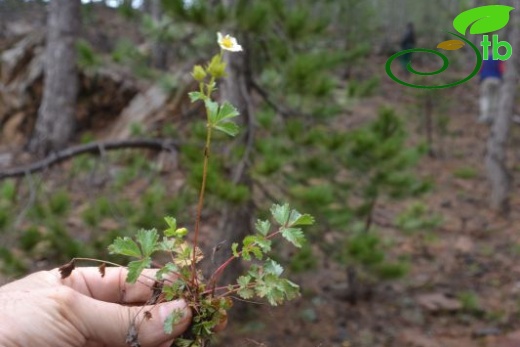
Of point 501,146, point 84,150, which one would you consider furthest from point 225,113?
point 501,146

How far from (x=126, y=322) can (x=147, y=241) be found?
A: 391 mm

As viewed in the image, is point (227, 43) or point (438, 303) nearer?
point (227, 43)

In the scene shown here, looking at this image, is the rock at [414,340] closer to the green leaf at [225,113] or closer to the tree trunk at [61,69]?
the green leaf at [225,113]

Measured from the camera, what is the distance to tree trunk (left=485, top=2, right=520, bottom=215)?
8.91m

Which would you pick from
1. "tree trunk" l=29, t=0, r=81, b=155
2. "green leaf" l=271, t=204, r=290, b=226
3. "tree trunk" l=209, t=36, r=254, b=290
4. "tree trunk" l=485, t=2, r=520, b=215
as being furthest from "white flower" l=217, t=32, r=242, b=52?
→ "tree trunk" l=485, t=2, r=520, b=215

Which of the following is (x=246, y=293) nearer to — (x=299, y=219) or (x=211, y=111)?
(x=299, y=219)

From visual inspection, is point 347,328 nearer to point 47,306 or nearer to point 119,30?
point 47,306

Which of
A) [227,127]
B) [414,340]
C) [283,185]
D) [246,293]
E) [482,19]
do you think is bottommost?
[414,340]

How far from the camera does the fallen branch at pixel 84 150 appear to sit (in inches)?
178

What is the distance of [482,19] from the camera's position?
2652 millimetres

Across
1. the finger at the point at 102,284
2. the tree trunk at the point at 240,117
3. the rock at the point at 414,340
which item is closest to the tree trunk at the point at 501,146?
the rock at the point at 414,340

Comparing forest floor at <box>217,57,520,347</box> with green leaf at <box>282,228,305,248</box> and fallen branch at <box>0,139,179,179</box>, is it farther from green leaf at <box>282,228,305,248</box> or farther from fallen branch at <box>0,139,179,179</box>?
green leaf at <box>282,228,305,248</box>

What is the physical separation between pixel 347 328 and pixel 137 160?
2923 millimetres

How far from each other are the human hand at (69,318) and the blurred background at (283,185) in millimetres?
296
